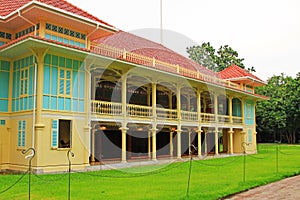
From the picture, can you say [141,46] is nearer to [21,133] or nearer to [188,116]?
[188,116]

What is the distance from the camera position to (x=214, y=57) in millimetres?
49594

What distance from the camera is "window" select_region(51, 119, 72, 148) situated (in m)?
14.9

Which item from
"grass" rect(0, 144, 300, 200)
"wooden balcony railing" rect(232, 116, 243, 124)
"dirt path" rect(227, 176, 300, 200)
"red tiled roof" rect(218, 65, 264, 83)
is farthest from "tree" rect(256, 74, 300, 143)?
"dirt path" rect(227, 176, 300, 200)

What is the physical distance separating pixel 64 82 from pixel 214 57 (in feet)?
120

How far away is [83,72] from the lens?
16219mm

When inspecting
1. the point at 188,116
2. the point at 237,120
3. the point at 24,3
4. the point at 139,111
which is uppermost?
the point at 24,3

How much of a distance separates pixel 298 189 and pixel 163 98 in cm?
1384

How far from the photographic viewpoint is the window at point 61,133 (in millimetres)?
14914

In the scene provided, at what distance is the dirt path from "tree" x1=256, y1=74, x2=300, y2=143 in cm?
3745

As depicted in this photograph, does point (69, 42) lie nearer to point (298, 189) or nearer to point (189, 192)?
point (189, 192)

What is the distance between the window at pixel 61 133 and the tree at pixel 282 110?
1467 inches

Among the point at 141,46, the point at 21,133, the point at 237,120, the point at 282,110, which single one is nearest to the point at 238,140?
the point at 237,120

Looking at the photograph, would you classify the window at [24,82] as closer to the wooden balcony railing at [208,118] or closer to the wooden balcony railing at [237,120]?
the wooden balcony railing at [208,118]

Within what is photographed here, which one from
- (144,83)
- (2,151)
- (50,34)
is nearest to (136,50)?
(144,83)
